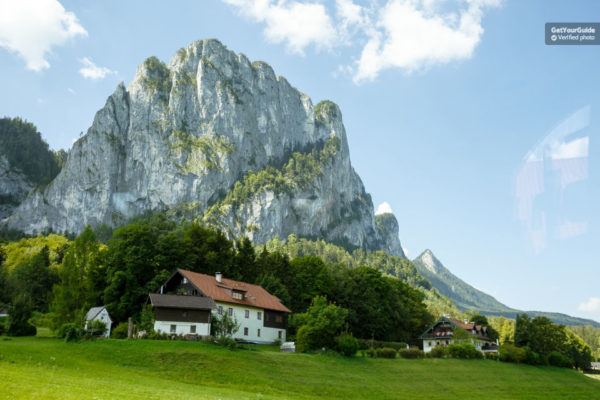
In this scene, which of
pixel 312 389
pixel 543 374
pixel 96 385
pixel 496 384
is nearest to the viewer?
pixel 96 385

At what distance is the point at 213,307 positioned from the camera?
183 feet

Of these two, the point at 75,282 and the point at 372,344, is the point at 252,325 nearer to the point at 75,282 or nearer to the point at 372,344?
the point at 372,344

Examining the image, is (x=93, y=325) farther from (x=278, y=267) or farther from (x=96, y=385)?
(x=278, y=267)

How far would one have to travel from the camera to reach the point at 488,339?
107m

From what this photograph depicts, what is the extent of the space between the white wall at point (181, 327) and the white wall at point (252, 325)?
9.66 feet

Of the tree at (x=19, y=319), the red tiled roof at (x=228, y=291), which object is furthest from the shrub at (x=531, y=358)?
the tree at (x=19, y=319)

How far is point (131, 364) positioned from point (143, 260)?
92.4 feet

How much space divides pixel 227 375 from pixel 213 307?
17731 millimetres

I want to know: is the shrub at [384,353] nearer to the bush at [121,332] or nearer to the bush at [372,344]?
the bush at [372,344]

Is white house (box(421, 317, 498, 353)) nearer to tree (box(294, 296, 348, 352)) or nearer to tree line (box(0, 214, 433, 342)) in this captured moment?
tree line (box(0, 214, 433, 342))

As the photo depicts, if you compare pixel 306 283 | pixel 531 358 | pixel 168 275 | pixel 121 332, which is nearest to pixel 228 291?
pixel 168 275

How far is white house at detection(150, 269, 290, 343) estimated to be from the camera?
54.9 m

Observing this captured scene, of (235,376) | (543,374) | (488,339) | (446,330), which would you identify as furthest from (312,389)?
(488,339)

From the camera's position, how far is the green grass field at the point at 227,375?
2877 cm
